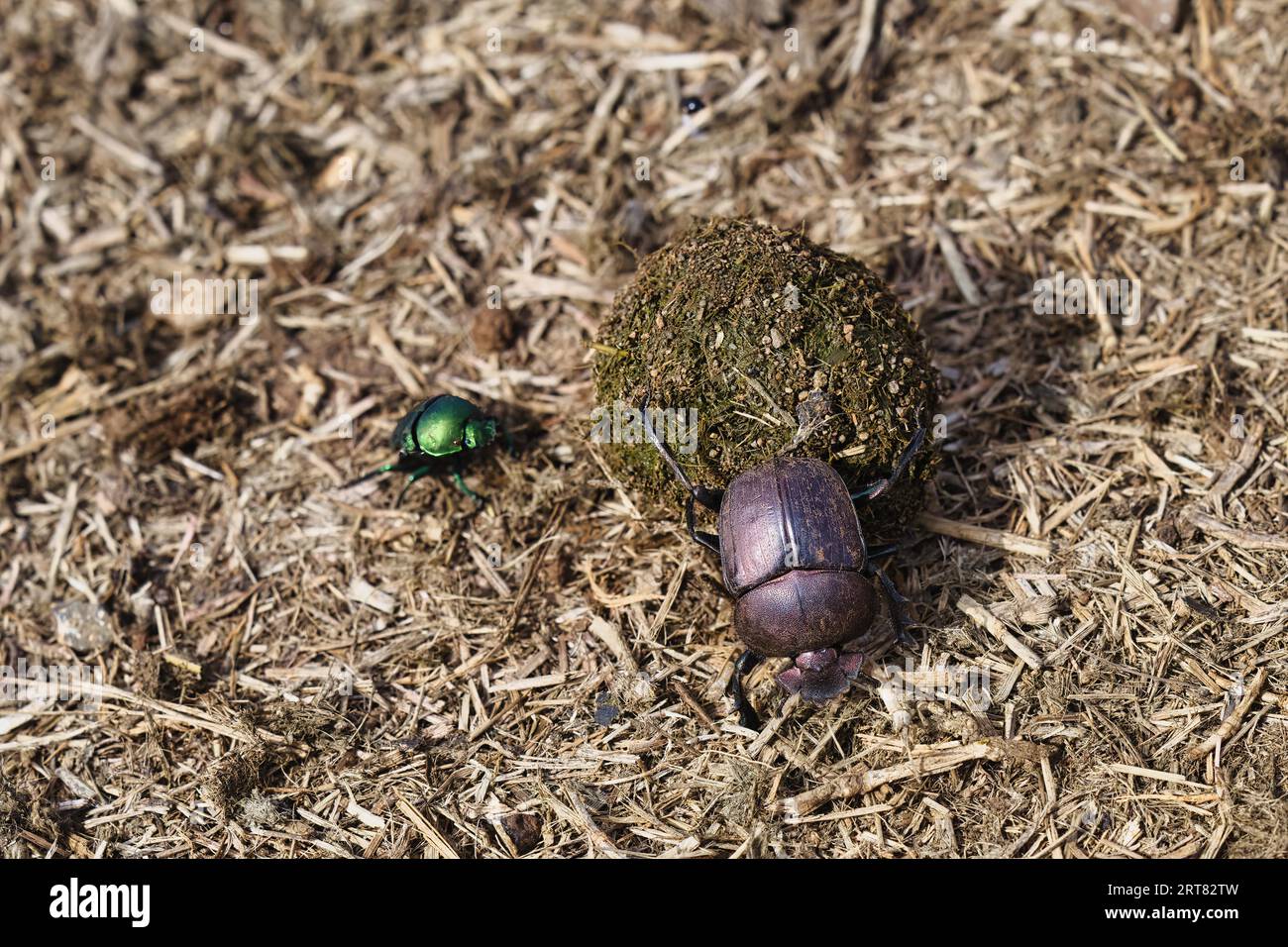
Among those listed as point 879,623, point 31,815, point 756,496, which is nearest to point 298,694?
point 31,815

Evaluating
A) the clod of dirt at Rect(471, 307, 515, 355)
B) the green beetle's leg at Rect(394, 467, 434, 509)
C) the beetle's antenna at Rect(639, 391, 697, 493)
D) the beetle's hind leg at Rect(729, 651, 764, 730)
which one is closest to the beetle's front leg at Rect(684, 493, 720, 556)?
the beetle's antenna at Rect(639, 391, 697, 493)

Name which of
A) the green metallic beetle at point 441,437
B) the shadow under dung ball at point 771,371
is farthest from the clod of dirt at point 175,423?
the shadow under dung ball at point 771,371

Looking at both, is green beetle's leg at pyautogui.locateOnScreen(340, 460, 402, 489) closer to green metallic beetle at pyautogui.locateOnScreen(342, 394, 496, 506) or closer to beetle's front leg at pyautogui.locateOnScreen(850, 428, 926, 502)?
green metallic beetle at pyautogui.locateOnScreen(342, 394, 496, 506)

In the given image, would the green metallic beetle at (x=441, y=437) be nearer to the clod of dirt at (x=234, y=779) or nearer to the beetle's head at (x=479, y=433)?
the beetle's head at (x=479, y=433)

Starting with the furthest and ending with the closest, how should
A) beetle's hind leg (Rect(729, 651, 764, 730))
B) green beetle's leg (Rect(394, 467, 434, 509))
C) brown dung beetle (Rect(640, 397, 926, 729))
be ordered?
green beetle's leg (Rect(394, 467, 434, 509))
beetle's hind leg (Rect(729, 651, 764, 730))
brown dung beetle (Rect(640, 397, 926, 729))

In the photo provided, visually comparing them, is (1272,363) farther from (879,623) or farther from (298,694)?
(298,694)

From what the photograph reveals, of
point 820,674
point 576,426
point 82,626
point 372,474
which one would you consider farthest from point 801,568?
point 82,626

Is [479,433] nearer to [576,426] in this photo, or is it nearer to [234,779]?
[576,426]
